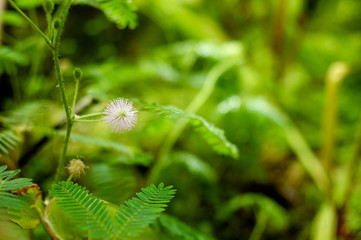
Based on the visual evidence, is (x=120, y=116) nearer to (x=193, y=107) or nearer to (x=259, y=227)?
(x=193, y=107)

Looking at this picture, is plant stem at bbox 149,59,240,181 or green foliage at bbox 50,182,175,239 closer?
green foliage at bbox 50,182,175,239

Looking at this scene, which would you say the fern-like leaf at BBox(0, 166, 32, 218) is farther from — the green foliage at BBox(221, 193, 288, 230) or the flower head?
the green foliage at BBox(221, 193, 288, 230)

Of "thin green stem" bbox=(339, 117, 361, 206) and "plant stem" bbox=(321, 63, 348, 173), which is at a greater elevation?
"plant stem" bbox=(321, 63, 348, 173)

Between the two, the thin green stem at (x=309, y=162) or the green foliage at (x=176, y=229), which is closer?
the green foliage at (x=176, y=229)

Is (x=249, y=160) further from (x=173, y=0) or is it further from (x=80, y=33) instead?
(x=80, y=33)

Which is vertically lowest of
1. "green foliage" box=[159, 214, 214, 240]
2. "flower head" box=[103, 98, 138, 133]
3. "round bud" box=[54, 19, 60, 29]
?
"green foliage" box=[159, 214, 214, 240]

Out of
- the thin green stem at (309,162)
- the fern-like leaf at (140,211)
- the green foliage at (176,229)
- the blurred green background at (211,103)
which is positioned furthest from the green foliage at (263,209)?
the fern-like leaf at (140,211)

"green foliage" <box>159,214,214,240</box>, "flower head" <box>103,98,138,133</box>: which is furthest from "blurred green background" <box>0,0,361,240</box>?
"flower head" <box>103,98,138,133</box>

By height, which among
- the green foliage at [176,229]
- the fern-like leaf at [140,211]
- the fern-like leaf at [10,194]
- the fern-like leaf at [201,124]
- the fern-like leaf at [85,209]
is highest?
the fern-like leaf at [201,124]

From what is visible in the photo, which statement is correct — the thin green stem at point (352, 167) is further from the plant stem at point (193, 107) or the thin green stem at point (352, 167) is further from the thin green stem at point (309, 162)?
the plant stem at point (193, 107)
